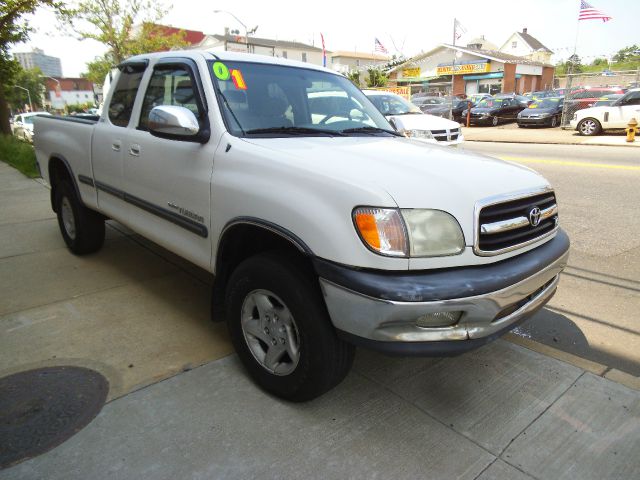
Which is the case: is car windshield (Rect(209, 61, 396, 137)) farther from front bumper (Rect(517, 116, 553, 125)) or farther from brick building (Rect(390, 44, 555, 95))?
brick building (Rect(390, 44, 555, 95))

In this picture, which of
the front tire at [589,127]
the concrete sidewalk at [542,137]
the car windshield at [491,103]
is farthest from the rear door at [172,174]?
the car windshield at [491,103]

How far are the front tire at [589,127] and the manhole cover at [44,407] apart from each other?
19.7 metres

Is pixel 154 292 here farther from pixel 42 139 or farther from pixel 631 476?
pixel 631 476

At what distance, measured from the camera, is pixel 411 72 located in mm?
54375

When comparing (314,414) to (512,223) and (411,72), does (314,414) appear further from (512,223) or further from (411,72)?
(411,72)

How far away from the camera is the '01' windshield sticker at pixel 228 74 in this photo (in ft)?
10.4

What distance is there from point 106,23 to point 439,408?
100ft

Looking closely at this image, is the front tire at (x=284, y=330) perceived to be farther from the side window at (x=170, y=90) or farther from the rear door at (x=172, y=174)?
the side window at (x=170, y=90)

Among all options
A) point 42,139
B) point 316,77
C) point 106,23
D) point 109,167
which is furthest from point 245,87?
point 106,23

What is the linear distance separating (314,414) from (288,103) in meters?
2.02

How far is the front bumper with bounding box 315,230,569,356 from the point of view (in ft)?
6.81

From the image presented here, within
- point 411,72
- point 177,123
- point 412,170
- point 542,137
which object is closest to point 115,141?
point 177,123

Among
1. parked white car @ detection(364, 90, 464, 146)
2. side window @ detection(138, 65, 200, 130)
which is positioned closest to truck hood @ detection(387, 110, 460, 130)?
parked white car @ detection(364, 90, 464, 146)

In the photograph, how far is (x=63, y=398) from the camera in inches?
108
